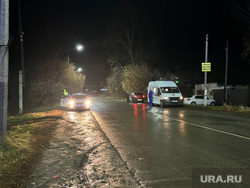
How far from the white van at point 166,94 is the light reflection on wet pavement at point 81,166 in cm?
1422

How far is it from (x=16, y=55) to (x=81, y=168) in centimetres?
2061

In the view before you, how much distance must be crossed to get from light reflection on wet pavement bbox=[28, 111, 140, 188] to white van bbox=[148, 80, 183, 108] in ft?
46.7

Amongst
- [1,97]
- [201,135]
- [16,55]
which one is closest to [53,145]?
[1,97]

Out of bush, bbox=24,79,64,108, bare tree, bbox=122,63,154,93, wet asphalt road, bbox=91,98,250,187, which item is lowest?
wet asphalt road, bbox=91,98,250,187

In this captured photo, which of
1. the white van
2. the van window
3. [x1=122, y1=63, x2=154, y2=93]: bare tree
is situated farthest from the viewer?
[x1=122, y1=63, x2=154, y2=93]: bare tree

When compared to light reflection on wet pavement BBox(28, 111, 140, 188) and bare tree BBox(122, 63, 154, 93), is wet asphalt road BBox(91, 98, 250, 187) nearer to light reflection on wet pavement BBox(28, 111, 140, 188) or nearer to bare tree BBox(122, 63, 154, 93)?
light reflection on wet pavement BBox(28, 111, 140, 188)

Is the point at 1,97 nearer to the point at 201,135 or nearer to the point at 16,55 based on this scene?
the point at 201,135

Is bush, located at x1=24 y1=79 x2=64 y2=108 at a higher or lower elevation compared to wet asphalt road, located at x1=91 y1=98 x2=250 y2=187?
higher

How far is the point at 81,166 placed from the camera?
17.3ft

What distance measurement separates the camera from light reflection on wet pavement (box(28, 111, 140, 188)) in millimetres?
4359

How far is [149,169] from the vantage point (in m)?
5.00

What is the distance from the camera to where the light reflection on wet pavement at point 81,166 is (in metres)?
4.36

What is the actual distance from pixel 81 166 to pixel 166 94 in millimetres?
17128

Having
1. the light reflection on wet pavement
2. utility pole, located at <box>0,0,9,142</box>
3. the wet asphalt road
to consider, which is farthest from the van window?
utility pole, located at <box>0,0,9,142</box>
